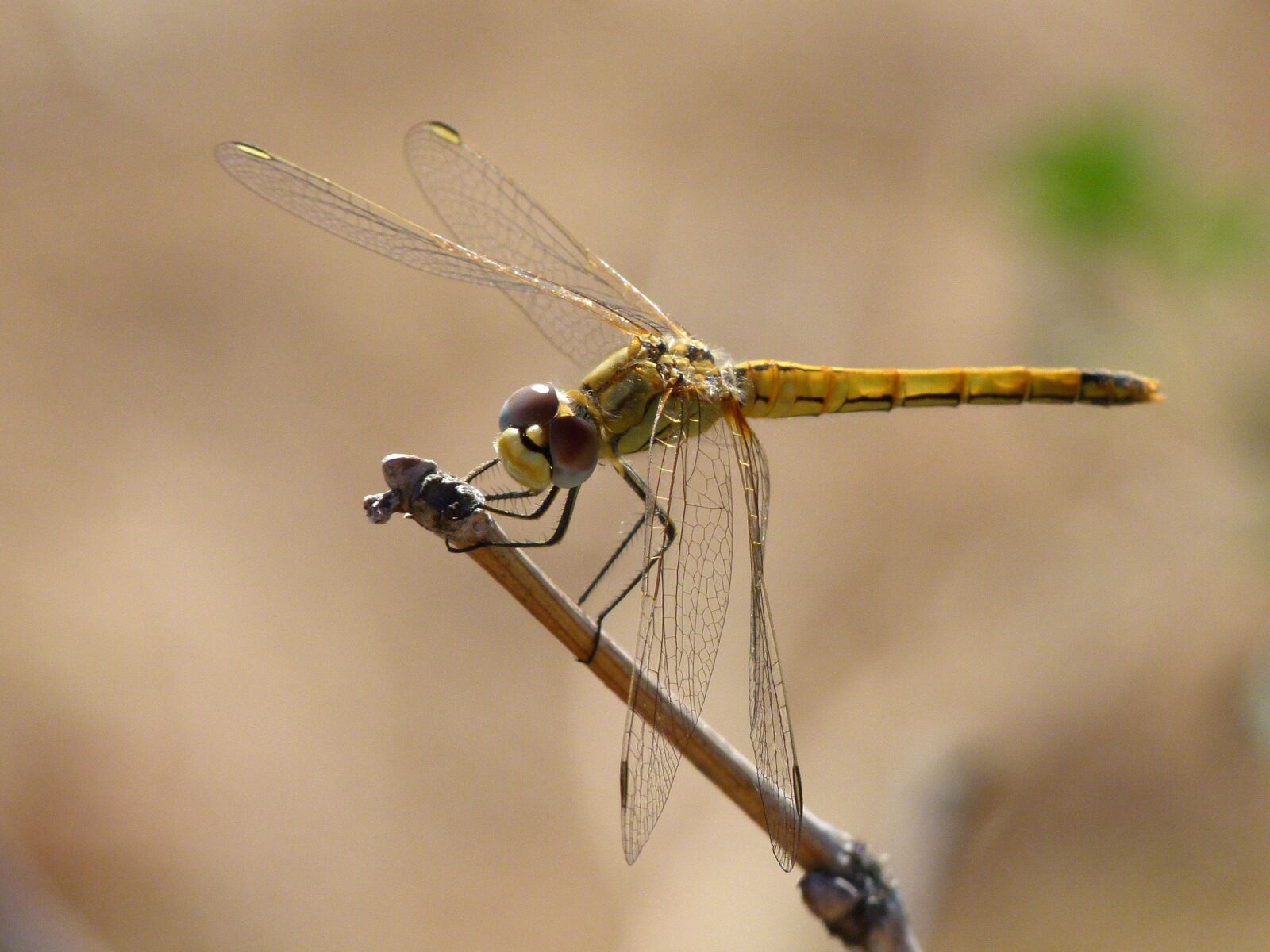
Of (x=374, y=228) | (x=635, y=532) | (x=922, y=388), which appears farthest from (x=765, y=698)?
(x=374, y=228)

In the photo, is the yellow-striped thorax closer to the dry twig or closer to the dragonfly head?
the dragonfly head

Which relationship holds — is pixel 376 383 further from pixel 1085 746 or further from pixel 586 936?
pixel 1085 746

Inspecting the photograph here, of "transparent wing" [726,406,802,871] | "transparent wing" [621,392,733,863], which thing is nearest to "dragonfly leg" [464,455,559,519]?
"transparent wing" [621,392,733,863]

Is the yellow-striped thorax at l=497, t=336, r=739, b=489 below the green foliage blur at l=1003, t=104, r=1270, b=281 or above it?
above

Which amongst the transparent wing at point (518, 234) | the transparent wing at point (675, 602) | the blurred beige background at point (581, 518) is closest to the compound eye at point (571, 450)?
the transparent wing at point (675, 602)

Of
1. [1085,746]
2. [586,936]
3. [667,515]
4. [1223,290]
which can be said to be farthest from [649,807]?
[1223,290]

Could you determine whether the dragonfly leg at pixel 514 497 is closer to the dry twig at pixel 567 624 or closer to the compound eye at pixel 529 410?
the compound eye at pixel 529 410
